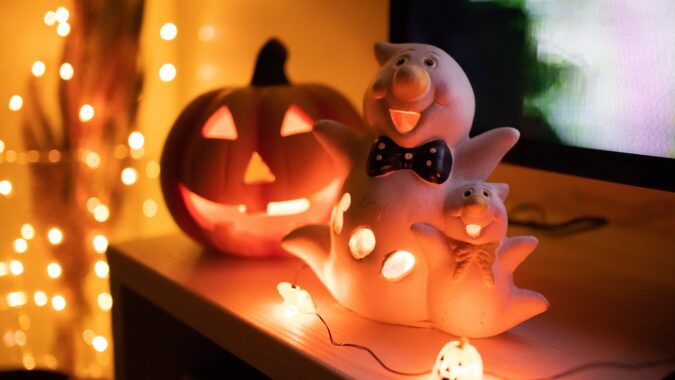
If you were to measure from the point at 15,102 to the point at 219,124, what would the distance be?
0.80m

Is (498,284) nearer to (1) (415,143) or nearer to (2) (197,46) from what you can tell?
(1) (415,143)

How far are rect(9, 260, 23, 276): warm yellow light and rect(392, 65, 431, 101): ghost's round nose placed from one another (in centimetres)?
119

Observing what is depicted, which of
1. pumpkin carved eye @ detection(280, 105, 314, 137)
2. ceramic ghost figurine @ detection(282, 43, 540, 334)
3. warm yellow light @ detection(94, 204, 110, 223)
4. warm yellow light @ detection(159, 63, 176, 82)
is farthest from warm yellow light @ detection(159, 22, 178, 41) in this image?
ceramic ghost figurine @ detection(282, 43, 540, 334)

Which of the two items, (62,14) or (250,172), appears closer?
(250,172)

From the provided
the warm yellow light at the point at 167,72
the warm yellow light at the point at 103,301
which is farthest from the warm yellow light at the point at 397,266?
the warm yellow light at the point at 167,72

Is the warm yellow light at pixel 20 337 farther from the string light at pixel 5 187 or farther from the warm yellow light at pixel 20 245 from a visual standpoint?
the string light at pixel 5 187

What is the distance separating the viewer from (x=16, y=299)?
1493mm

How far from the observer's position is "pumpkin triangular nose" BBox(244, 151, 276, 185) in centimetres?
88

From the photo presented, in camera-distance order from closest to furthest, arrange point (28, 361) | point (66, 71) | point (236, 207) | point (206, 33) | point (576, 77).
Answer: point (576, 77) < point (236, 207) < point (66, 71) < point (28, 361) < point (206, 33)

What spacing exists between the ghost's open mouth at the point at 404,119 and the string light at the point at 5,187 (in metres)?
1.12

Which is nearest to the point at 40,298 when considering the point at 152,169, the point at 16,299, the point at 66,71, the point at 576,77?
the point at 16,299

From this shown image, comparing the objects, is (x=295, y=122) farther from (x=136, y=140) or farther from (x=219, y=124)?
(x=136, y=140)

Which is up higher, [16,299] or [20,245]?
[20,245]

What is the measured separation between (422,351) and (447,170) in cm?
19
